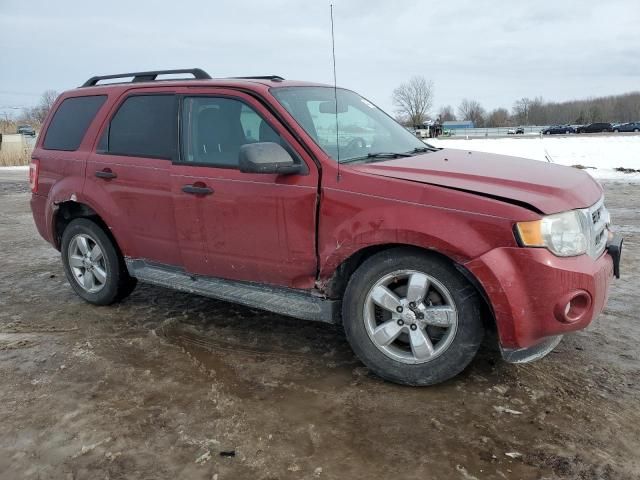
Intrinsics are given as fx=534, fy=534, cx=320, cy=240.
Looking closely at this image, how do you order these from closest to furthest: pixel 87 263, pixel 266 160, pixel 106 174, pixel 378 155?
pixel 266 160 → pixel 378 155 → pixel 106 174 → pixel 87 263

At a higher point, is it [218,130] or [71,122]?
[71,122]

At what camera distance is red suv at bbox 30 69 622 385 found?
2865 mm

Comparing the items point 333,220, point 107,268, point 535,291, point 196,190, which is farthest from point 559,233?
point 107,268

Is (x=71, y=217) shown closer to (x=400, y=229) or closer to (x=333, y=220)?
(x=333, y=220)

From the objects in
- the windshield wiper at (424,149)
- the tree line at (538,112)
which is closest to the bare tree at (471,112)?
the tree line at (538,112)

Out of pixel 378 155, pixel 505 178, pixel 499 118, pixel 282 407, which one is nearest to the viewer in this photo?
pixel 282 407

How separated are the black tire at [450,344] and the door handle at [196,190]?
1.24 meters

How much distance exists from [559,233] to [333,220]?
128 centimetres

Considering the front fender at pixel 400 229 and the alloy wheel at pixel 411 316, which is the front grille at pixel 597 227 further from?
the alloy wheel at pixel 411 316

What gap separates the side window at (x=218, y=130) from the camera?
12.3 feet

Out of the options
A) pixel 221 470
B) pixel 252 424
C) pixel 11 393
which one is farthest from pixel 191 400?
pixel 11 393

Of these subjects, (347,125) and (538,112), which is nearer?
(347,125)

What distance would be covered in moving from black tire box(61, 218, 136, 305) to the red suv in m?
0.01

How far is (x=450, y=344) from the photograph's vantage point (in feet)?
10.1
